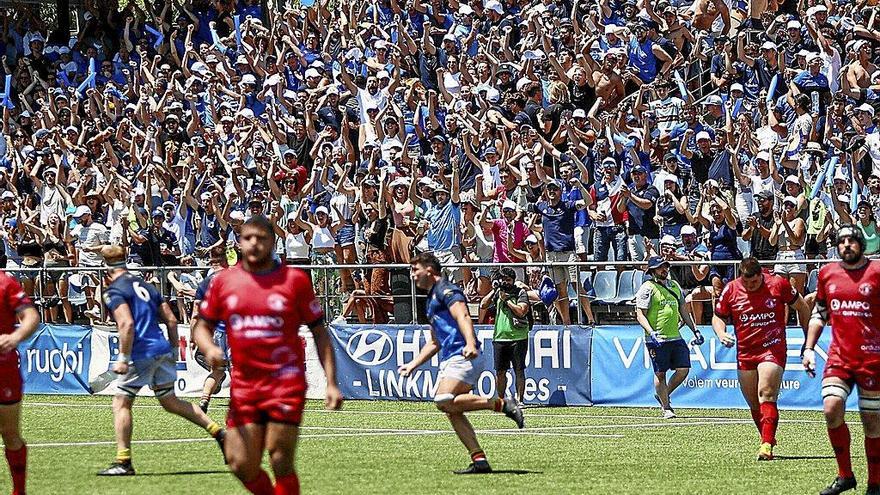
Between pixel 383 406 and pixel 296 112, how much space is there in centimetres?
797

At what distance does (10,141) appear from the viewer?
3522cm

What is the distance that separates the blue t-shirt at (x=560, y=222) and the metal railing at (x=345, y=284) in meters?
0.59

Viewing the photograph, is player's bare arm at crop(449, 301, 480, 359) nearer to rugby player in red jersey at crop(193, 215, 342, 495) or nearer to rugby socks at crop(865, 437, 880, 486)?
rugby socks at crop(865, 437, 880, 486)

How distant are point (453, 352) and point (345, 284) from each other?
1070 cm

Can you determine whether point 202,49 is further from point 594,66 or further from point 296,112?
point 594,66

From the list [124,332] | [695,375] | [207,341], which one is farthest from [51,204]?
[207,341]

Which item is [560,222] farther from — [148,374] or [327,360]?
[327,360]

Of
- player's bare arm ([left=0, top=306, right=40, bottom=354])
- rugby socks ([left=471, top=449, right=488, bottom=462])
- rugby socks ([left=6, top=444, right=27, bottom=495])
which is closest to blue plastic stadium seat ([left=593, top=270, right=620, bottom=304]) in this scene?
rugby socks ([left=471, top=449, right=488, bottom=462])

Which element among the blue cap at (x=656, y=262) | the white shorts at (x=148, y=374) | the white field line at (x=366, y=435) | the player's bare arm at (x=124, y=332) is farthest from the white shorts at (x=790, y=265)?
the player's bare arm at (x=124, y=332)

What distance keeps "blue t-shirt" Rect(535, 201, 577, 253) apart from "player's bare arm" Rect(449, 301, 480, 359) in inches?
367

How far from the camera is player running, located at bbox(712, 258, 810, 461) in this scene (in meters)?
16.7

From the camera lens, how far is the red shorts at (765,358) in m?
16.8

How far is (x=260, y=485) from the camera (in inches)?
400

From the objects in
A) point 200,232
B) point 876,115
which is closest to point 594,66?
point 876,115
